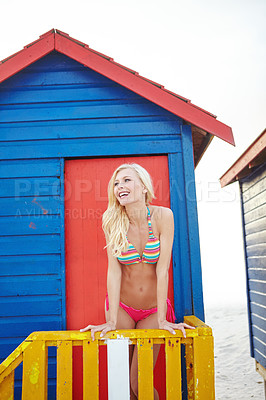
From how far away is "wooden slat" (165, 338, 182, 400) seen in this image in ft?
8.15

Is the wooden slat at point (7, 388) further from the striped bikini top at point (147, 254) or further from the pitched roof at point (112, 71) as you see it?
the pitched roof at point (112, 71)

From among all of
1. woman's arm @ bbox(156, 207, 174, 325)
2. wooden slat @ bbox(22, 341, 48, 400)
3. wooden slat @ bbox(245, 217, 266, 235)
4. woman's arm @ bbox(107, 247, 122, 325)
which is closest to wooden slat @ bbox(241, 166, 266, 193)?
wooden slat @ bbox(245, 217, 266, 235)

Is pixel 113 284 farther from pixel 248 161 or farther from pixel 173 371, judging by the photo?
pixel 248 161

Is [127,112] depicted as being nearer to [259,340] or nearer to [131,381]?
[131,381]

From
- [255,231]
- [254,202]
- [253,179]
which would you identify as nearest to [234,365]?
[255,231]

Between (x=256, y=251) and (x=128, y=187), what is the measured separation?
4.64 meters

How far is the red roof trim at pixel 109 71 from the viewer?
3930mm

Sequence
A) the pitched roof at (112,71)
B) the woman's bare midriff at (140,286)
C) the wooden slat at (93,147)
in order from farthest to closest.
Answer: the wooden slat at (93,147), the pitched roof at (112,71), the woman's bare midriff at (140,286)

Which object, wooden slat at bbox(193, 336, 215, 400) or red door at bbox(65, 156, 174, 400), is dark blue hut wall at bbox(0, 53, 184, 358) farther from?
wooden slat at bbox(193, 336, 215, 400)

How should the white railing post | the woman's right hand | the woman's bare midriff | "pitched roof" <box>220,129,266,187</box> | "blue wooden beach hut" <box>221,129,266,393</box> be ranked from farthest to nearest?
"blue wooden beach hut" <box>221,129,266,393</box> < "pitched roof" <box>220,129,266,187</box> < the woman's bare midriff < the woman's right hand < the white railing post

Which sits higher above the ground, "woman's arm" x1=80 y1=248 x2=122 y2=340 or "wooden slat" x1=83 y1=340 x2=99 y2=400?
"woman's arm" x1=80 y1=248 x2=122 y2=340

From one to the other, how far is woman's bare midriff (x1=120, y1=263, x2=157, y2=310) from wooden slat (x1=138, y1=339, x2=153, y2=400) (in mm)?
595

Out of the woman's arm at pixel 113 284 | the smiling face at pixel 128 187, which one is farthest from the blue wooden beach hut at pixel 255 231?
the woman's arm at pixel 113 284

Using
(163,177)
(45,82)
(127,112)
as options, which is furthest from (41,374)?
(45,82)
